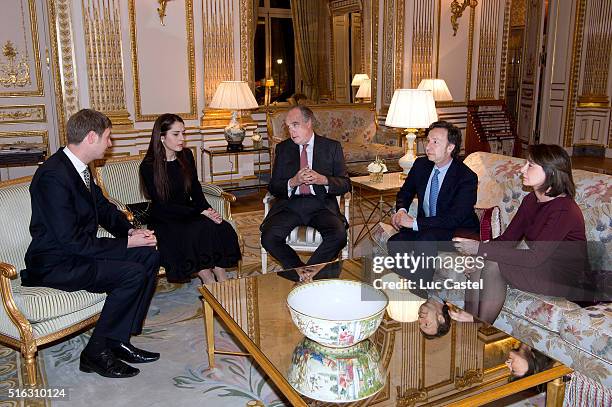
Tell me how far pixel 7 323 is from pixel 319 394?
1725mm

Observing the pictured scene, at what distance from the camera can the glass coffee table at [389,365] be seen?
202cm

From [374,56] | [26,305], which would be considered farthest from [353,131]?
[26,305]

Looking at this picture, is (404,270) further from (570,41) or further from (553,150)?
(570,41)

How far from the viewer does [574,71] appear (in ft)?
32.7

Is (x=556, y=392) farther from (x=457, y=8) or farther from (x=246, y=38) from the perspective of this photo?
(x=457, y=8)

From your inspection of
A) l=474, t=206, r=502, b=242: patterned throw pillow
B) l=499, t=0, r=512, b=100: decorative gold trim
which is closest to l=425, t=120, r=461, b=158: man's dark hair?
l=474, t=206, r=502, b=242: patterned throw pillow

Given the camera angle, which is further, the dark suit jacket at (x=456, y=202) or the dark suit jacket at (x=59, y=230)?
the dark suit jacket at (x=456, y=202)

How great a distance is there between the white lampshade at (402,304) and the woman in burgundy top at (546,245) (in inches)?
19.2

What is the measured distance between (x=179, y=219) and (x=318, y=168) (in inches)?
41.7

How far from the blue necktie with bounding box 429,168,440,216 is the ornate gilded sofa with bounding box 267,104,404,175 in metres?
3.36

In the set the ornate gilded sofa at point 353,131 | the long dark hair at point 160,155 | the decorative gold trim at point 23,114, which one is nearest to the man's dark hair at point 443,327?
the long dark hair at point 160,155

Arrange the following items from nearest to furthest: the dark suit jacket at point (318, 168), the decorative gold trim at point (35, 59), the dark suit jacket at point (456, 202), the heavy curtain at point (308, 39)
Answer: the dark suit jacket at point (456, 202), the dark suit jacket at point (318, 168), the decorative gold trim at point (35, 59), the heavy curtain at point (308, 39)

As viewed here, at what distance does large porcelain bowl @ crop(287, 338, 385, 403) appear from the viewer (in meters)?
2.02

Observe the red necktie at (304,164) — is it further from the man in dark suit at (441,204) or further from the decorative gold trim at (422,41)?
the decorative gold trim at (422,41)
